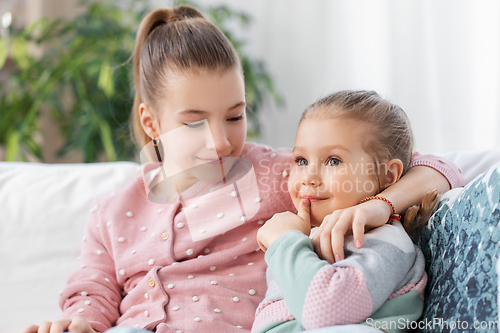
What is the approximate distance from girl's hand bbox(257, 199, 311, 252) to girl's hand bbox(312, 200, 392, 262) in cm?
3

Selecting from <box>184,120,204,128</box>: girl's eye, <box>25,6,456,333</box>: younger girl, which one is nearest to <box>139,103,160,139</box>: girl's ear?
<box>25,6,456,333</box>: younger girl

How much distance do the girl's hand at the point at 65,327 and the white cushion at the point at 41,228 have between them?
24 centimetres

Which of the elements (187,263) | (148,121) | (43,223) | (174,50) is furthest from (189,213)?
(43,223)

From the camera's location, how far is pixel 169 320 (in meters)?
0.77

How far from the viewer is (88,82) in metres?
2.07

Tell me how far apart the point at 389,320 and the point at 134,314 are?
47 cm

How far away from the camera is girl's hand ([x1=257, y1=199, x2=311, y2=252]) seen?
67cm

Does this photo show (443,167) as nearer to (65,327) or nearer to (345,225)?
(345,225)

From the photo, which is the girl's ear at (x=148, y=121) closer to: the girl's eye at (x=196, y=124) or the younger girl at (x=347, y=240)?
the girl's eye at (x=196, y=124)

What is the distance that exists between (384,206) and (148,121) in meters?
0.51

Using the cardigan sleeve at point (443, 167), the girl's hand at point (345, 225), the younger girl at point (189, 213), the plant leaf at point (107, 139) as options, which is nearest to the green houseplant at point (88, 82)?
the plant leaf at point (107, 139)

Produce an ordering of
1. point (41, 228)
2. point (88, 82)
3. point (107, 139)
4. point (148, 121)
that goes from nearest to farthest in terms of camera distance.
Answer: point (148, 121) < point (41, 228) < point (107, 139) < point (88, 82)

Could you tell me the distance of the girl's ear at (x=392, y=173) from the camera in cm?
72

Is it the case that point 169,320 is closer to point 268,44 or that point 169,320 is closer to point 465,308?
point 465,308
